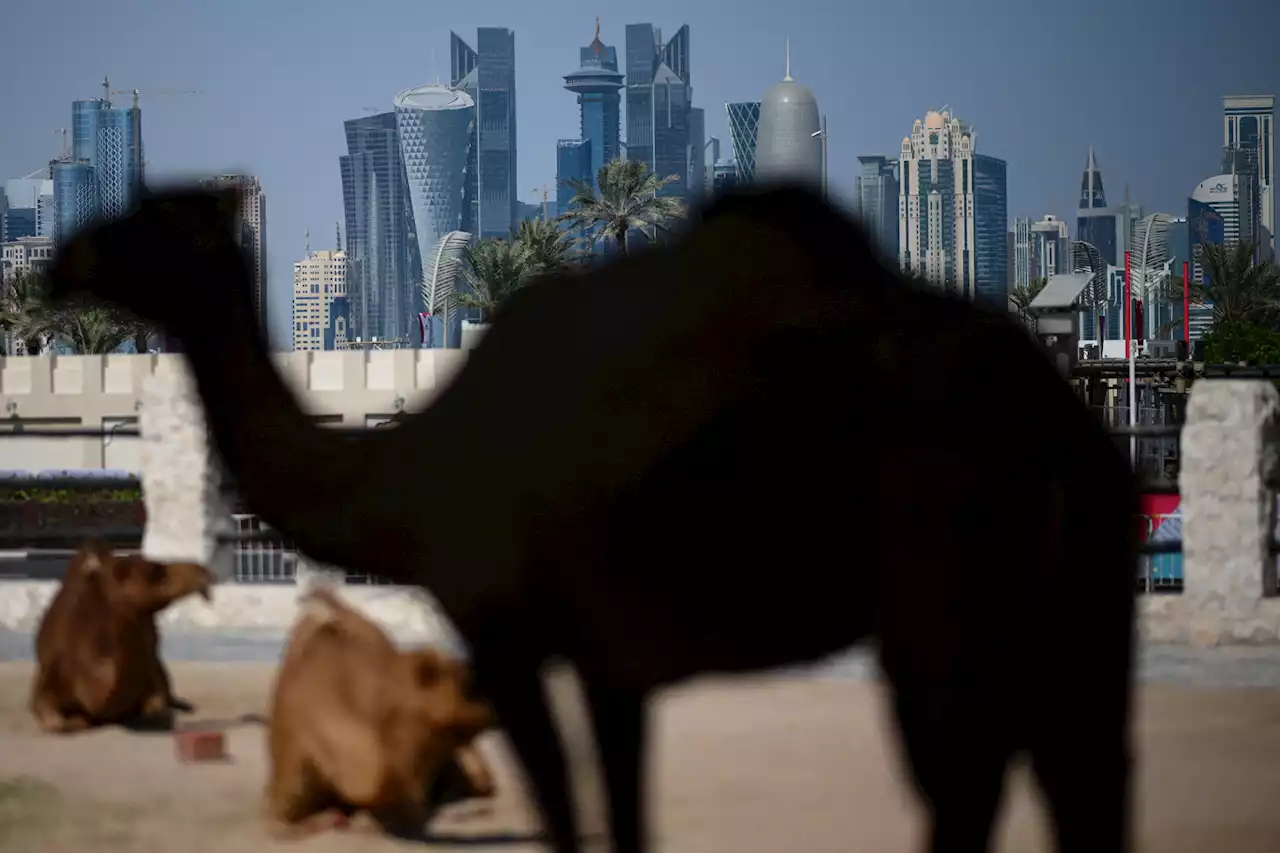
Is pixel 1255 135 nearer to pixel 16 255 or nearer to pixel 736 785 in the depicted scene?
pixel 16 255

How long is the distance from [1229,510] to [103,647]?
785 cm

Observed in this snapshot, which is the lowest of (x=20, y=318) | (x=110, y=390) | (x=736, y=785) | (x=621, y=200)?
(x=736, y=785)

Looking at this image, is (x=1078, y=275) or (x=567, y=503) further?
(x=1078, y=275)

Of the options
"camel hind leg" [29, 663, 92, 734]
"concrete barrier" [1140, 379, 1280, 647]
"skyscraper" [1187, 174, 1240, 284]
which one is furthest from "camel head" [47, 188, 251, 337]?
"skyscraper" [1187, 174, 1240, 284]

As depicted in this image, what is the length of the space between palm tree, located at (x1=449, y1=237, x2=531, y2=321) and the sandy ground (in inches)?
1685

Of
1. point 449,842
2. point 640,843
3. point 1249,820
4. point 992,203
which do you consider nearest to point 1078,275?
point 1249,820

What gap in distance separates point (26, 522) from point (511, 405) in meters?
16.9

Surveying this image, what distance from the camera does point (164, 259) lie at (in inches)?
166

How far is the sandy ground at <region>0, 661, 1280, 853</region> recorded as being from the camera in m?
6.97

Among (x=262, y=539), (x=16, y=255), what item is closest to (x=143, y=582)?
(x=262, y=539)

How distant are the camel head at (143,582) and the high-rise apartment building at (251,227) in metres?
4.60

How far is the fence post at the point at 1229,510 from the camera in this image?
40.2 ft

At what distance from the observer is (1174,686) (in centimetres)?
1066

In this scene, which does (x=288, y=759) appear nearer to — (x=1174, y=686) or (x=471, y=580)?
(x=471, y=580)
